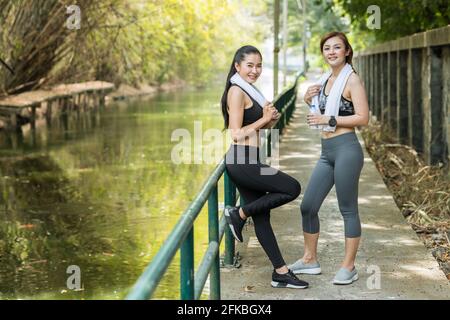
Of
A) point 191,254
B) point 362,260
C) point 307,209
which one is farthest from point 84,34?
point 191,254

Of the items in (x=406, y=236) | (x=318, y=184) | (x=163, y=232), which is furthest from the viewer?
(x=163, y=232)

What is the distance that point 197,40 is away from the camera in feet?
195

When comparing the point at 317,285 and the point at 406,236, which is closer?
the point at 317,285

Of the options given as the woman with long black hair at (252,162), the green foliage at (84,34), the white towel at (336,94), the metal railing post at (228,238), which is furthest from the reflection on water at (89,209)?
the green foliage at (84,34)

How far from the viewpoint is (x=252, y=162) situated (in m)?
6.31

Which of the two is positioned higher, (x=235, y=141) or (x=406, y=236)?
(x=235, y=141)

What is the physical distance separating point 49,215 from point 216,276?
23.9 ft

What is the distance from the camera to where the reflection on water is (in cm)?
920

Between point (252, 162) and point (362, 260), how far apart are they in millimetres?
1690

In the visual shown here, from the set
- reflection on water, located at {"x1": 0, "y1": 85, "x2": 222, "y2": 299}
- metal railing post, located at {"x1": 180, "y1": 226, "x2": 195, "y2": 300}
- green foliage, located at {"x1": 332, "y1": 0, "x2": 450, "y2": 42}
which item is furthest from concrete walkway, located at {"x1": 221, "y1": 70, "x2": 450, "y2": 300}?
green foliage, located at {"x1": 332, "y1": 0, "x2": 450, "y2": 42}

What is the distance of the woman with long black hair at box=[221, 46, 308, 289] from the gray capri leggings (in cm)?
30

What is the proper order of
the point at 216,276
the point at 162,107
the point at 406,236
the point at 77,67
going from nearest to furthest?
the point at 216,276 < the point at 406,236 < the point at 77,67 < the point at 162,107
